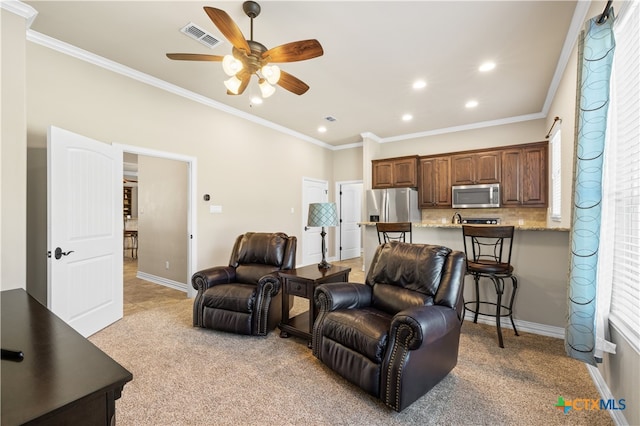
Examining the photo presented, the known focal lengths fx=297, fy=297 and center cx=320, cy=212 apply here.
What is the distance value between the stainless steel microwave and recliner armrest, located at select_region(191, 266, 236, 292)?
4350 millimetres

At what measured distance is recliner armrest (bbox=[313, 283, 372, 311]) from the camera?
236 centimetres

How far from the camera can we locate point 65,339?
44.5 inches

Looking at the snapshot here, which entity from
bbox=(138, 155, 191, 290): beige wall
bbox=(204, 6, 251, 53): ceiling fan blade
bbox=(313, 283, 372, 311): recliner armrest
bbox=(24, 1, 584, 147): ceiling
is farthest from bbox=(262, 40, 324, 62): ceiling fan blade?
bbox=(138, 155, 191, 290): beige wall

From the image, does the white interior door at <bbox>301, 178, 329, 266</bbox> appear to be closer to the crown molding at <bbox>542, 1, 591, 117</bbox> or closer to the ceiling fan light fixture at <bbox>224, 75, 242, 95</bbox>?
the ceiling fan light fixture at <bbox>224, 75, 242, 95</bbox>

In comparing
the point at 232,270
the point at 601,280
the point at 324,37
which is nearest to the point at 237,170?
the point at 232,270

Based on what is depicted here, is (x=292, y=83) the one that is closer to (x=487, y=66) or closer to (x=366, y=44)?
(x=366, y=44)

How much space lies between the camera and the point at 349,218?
7598mm

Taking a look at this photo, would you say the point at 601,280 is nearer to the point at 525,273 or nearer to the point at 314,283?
the point at 525,273

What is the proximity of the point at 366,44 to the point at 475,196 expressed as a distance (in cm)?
367

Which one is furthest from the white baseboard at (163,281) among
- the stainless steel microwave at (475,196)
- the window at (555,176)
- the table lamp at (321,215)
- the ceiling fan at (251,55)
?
the window at (555,176)

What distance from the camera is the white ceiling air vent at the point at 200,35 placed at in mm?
2759

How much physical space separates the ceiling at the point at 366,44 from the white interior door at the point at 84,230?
3.55ft

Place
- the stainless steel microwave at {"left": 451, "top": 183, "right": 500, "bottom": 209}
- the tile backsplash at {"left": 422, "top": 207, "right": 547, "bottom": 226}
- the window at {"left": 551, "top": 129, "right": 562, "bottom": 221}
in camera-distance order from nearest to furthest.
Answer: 1. the window at {"left": 551, "top": 129, "right": 562, "bottom": 221}
2. the tile backsplash at {"left": 422, "top": 207, "right": 547, "bottom": 226}
3. the stainless steel microwave at {"left": 451, "top": 183, "right": 500, "bottom": 209}

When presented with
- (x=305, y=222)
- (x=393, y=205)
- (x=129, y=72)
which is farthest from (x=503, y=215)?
(x=129, y=72)
